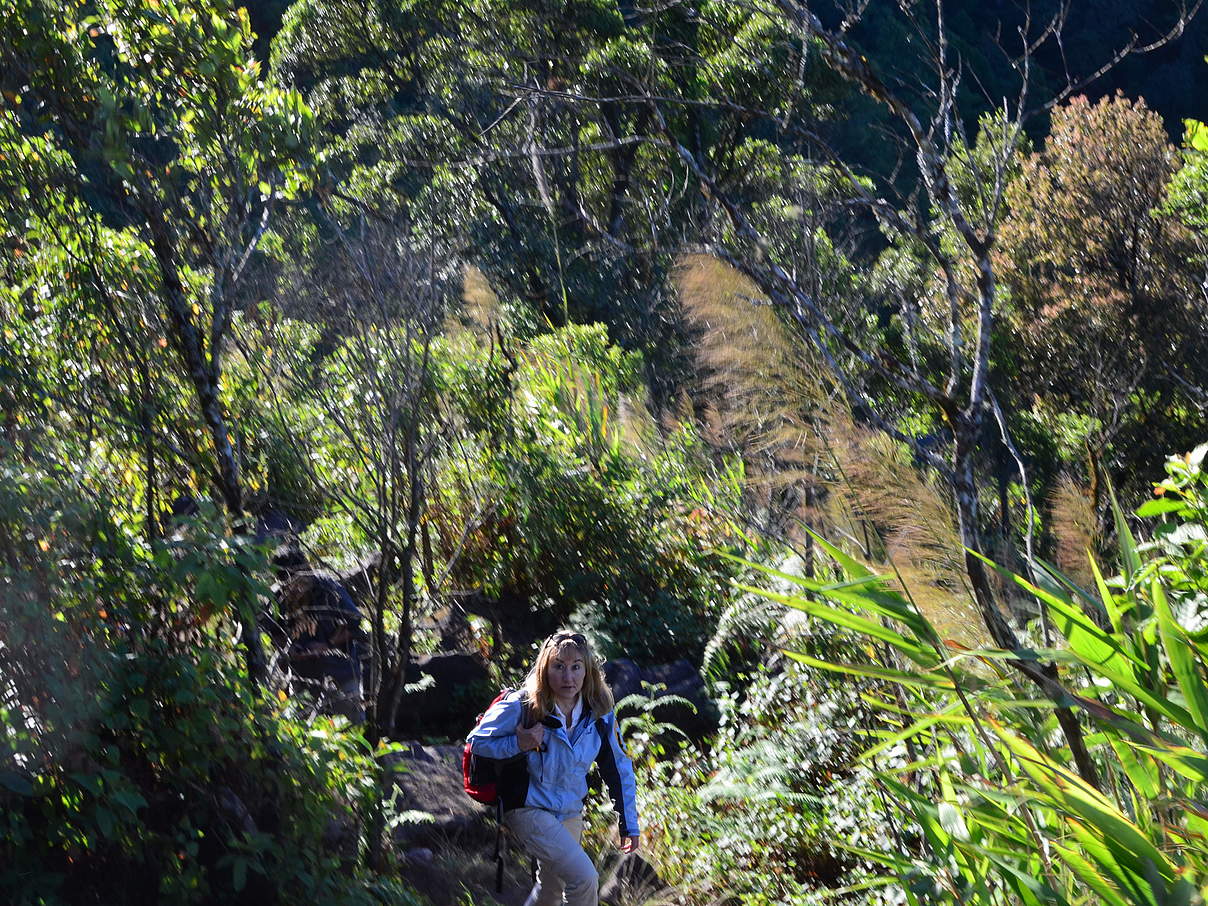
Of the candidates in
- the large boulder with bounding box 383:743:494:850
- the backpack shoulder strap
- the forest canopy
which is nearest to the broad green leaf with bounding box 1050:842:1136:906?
the forest canopy

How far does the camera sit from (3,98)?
4.38m

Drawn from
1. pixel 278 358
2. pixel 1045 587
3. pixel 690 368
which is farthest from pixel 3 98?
pixel 690 368

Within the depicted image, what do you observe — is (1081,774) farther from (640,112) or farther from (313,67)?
(313,67)

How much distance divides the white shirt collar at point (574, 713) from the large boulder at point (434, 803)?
42.0 inches

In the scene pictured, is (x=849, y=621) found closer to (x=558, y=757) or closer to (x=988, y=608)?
(x=988, y=608)

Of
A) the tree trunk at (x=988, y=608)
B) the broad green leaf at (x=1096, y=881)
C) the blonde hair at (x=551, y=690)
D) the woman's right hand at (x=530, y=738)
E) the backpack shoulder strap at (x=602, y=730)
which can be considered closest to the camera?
the broad green leaf at (x=1096, y=881)

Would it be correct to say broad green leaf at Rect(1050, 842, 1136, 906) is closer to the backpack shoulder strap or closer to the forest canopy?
the forest canopy

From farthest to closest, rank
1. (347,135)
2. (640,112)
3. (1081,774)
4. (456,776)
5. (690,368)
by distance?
(347,135)
(640,112)
(690,368)
(456,776)
(1081,774)

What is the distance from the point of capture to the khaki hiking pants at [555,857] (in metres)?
4.11

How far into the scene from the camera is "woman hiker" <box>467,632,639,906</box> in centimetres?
411

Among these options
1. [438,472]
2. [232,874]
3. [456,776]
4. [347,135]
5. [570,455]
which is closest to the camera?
[232,874]

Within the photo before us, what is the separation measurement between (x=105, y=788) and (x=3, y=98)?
278 centimetres

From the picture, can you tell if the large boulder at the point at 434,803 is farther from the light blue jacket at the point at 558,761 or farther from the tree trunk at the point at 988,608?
the tree trunk at the point at 988,608

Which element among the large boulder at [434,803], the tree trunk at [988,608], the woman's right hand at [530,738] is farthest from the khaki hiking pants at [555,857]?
the tree trunk at [988,608]
